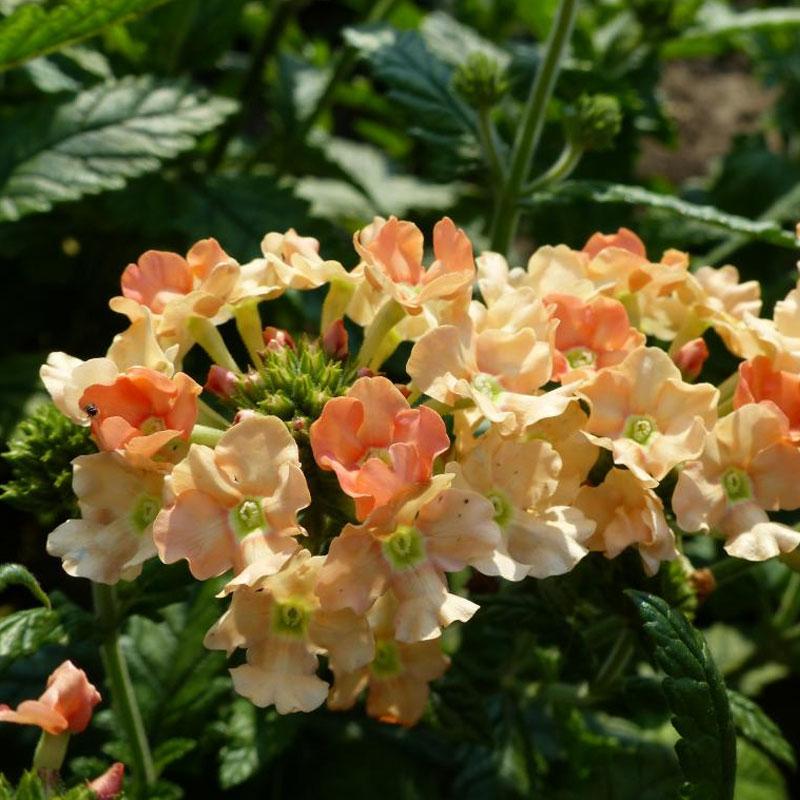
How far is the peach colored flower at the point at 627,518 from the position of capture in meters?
1.37

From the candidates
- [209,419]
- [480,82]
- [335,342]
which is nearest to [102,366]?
[209,419]

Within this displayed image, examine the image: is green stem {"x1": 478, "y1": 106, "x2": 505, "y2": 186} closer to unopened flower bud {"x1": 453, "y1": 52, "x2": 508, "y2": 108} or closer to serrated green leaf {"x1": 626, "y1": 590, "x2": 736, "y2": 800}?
unopened flower bud {"x1": 453, "y1": 52, "x2": 508, "y2": 108}

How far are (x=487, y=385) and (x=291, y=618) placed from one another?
352mm

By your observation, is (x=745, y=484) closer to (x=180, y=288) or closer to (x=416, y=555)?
(x=416, y=555)

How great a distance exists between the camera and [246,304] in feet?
5.13

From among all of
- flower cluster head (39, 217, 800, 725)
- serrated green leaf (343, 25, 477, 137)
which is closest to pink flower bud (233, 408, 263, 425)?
flower cluster head (39, 217, 800, 725)

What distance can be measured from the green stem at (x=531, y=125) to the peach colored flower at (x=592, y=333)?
646mm

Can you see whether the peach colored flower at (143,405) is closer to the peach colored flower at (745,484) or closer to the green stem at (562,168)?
the peach colored flower at (745,484)

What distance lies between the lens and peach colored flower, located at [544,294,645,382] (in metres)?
1.50

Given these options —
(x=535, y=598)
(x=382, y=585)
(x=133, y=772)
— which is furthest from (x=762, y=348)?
(x=133, y=772)

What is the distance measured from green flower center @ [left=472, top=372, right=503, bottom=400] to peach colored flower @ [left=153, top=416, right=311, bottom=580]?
235 millimetres

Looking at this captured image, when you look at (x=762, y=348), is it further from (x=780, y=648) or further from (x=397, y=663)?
(x=780, y=648)

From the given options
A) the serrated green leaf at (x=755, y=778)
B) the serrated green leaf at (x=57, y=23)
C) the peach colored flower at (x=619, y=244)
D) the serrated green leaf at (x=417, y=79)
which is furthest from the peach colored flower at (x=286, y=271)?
the serrated green leaf at (x=755, y=778)

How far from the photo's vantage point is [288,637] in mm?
1342
